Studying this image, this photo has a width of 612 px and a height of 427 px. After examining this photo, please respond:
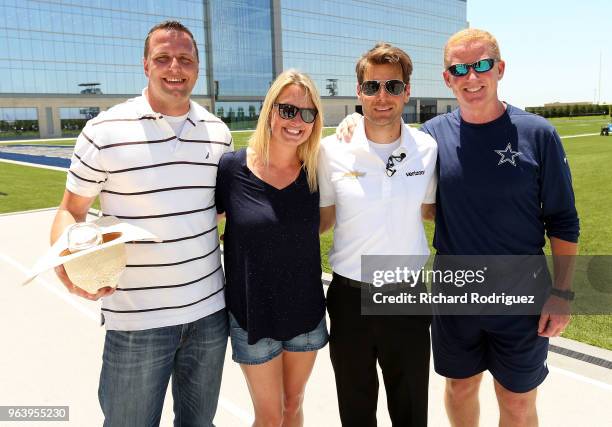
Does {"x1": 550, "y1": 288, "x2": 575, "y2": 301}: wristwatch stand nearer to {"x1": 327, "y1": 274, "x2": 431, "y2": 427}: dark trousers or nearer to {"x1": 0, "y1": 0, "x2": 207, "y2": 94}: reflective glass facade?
{"x1": 327, "y1": 274, "x2": 431, "y2": 427}: dark trousers

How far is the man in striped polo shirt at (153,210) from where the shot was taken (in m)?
2.58

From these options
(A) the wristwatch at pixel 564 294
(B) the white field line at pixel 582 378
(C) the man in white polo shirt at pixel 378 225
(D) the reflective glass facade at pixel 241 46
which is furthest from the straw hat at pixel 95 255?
(D) the reflective glass facade at pixel 241 46

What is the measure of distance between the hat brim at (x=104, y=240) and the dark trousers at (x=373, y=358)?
1249 mm

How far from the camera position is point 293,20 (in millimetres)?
80812

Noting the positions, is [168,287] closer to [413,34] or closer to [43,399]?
[43,399]

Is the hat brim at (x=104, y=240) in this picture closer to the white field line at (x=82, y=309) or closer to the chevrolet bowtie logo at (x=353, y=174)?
the chevrolet bowtie logo at (x=353, y=174)

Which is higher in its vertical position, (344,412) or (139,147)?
(139,147)

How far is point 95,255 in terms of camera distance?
2318mm

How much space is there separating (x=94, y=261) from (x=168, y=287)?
48cm

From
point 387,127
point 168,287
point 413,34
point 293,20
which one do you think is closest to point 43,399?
point 168,287

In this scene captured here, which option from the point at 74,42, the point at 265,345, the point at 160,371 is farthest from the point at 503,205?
the point at 74,42

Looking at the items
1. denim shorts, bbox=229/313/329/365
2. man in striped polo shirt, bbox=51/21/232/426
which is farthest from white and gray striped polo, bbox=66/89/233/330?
denim shorts, bbox=229/313/329/365

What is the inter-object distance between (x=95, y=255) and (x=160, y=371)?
83cm

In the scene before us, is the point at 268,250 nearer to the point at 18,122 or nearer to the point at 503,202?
the point at 503,202
